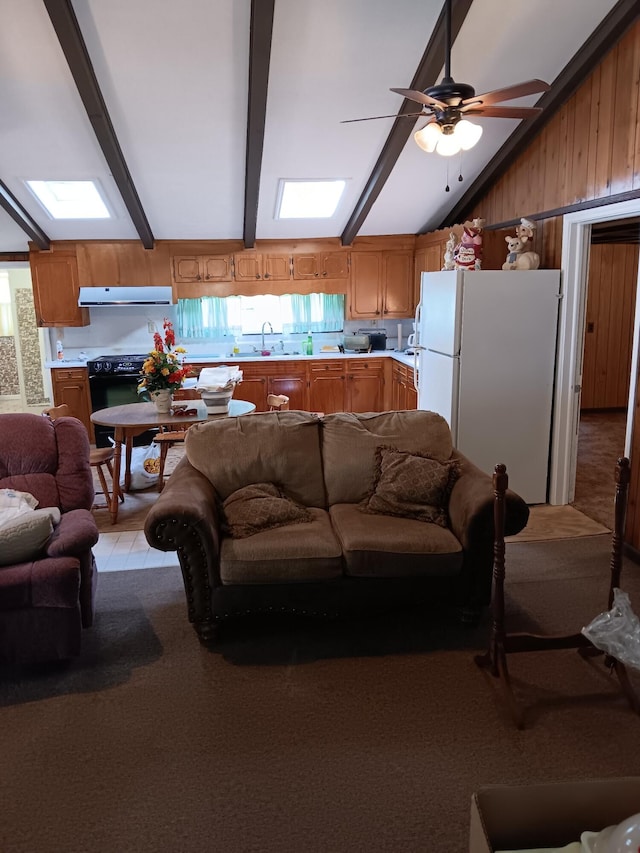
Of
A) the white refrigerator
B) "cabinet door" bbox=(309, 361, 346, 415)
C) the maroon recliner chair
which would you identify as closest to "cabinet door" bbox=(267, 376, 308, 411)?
"cabinet door" bbox=(309, 361, 346, 415)

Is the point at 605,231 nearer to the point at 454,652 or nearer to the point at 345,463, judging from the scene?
the point at 345,463

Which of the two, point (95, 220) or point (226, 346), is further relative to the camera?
point (226, 346)

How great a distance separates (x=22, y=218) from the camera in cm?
621

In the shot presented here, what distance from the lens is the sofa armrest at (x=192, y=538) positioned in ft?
9.07

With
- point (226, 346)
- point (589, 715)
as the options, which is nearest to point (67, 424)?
point (589, 715)

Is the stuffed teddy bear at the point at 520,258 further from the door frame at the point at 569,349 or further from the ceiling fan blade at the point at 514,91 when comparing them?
the ceiling fan blade at the point at 514,91

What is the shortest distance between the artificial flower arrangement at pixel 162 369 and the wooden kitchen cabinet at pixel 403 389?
243cm

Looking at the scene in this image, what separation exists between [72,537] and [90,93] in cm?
307

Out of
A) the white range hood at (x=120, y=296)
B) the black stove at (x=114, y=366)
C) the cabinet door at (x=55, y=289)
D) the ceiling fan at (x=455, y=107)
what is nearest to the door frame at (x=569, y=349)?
the ceiling fan at (x=455, y=107)

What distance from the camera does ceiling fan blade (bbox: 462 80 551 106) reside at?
2.98m

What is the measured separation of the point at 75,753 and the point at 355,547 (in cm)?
133

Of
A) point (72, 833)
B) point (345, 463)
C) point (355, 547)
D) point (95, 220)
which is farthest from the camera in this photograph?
point (95, 220)

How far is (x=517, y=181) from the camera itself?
531cm

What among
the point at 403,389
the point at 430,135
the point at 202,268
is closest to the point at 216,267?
the point at 202,268
